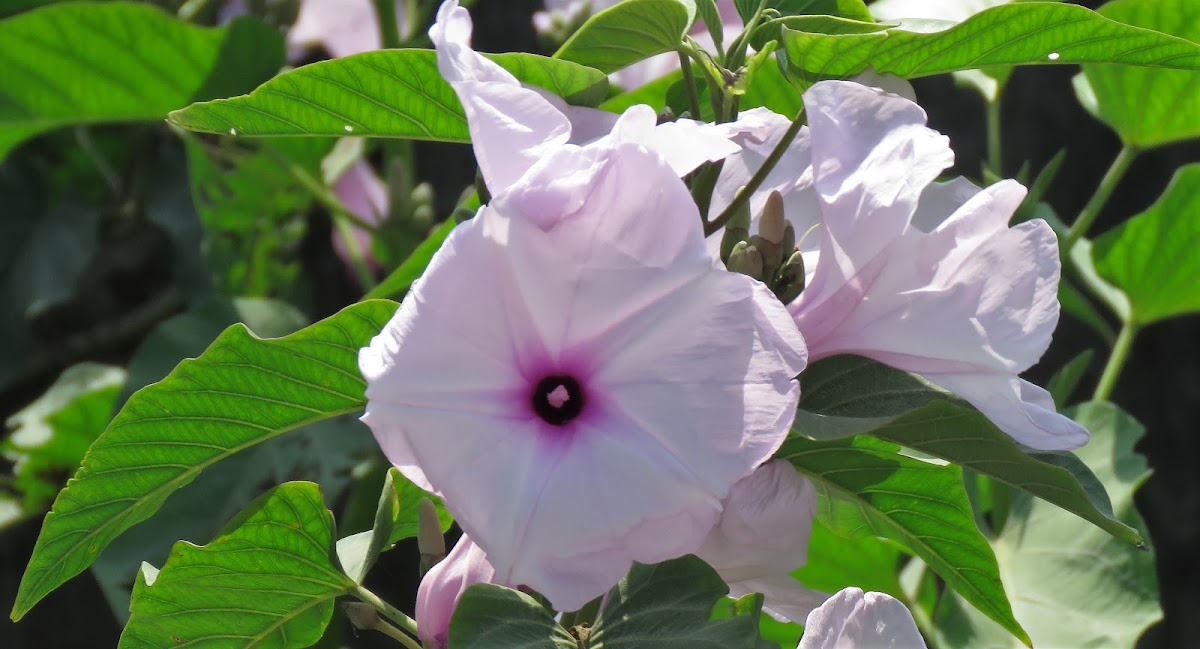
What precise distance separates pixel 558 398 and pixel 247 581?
0.64ft

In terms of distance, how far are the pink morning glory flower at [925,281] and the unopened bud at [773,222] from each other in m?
0.02

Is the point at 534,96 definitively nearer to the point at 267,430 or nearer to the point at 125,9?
the point at 267,430

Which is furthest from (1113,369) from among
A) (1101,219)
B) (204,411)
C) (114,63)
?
(1101,219)

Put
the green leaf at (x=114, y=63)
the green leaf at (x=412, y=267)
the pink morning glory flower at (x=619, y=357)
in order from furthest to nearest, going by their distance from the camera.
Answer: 1. the green leaf at (x=114, y=63)
2. the green leaf at (x=412, y=267)
3. the pink morning glory flower at (x=619, y=357)

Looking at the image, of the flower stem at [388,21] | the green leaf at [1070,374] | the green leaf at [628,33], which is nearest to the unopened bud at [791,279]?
the green leaf at [628,33]

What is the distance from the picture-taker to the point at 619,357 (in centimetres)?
48

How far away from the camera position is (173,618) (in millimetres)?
591

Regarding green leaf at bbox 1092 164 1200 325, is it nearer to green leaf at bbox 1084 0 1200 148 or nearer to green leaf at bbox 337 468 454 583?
green leaf at bbox 1084 0 1200 148

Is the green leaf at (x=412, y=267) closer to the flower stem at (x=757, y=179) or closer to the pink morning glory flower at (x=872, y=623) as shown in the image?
the flower stem at (x=757, y=179)

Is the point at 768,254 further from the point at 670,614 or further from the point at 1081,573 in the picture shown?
→ the point at 1081,573

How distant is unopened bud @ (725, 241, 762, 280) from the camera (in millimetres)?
526

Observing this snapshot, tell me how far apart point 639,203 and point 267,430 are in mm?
213

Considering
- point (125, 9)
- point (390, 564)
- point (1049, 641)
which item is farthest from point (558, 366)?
Answer: point (390, 564)

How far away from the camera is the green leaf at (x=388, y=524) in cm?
59
